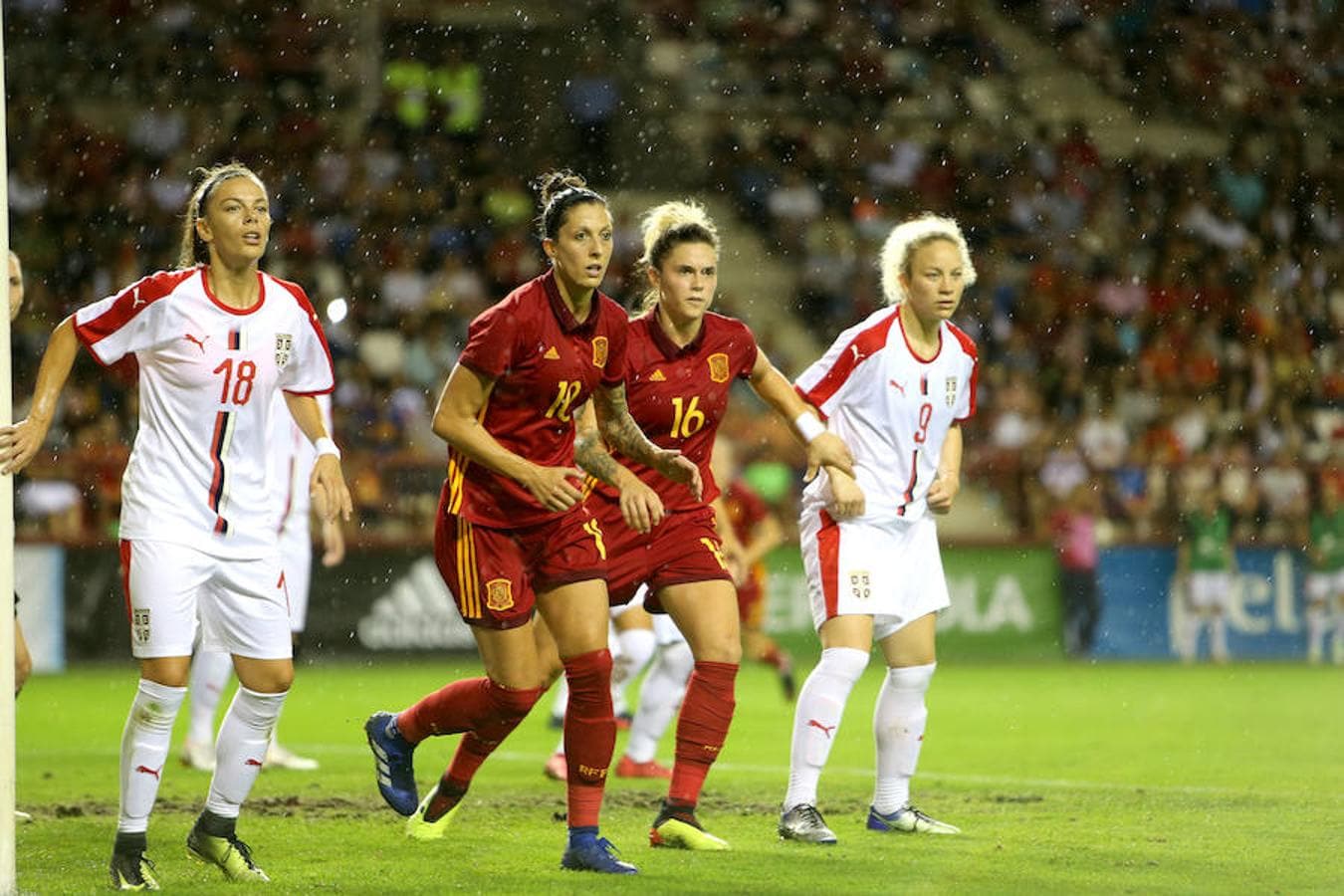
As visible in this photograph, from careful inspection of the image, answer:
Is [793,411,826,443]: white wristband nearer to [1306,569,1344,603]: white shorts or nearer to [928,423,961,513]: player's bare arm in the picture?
[928,423,961,513]: player's bare arm

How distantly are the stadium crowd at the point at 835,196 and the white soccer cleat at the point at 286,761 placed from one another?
28.4 feet

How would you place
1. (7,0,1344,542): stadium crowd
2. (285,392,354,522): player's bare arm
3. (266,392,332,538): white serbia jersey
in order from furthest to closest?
(7,0,1344,542): stadium crowd
(266,392,332,538): white serbia jersey
(285,392,354,522): player's bare arm

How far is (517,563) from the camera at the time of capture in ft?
21.7

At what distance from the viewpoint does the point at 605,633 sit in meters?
6.50

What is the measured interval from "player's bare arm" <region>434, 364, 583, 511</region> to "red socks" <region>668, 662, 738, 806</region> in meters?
1.06

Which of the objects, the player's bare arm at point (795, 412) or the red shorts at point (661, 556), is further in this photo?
the player's bare arm at point (795, 412)

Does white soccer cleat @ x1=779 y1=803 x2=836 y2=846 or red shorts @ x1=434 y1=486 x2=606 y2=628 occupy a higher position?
red shorts @ x1=434 y1=486 x2=606 y2=628

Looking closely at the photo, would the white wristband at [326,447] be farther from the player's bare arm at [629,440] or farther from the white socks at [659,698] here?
the white socks at [659,698]

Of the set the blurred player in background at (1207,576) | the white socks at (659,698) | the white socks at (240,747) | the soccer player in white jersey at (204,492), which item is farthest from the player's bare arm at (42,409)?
the blurred player in background at (1207,576)

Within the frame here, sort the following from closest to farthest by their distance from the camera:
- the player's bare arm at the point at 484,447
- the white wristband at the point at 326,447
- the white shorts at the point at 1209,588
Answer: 1. the player's bare arm at the point at 484,447
2. the white wristband at the point at 326,447
3. the white shorts at the point at 1209,588

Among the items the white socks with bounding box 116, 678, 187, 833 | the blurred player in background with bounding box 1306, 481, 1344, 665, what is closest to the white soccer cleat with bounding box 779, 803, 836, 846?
the white socks with bounding box 116, 678, 187, 833

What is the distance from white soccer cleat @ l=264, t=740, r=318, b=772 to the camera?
33.0 feet

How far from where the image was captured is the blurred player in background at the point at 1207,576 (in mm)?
18594

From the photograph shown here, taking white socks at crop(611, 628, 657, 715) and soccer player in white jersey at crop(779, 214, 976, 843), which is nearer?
soccer player in white jersey at crop(779, 214, 976, 843)
